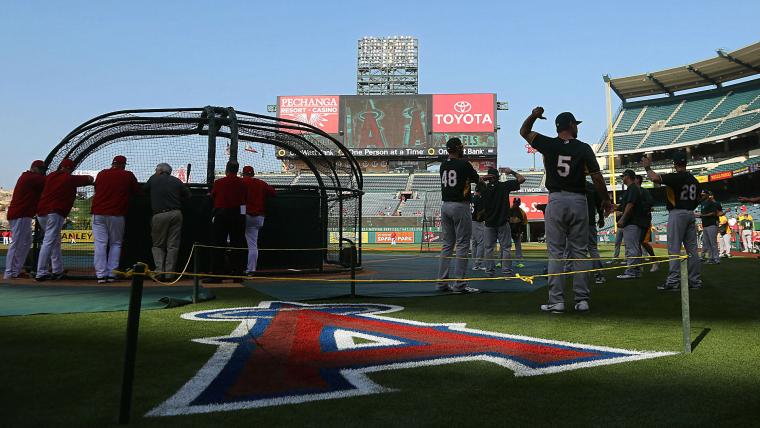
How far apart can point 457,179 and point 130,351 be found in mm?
5343

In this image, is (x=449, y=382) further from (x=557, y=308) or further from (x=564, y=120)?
(x=564, y=120)

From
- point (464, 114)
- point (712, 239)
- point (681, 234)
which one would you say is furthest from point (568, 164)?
point (464, 114)

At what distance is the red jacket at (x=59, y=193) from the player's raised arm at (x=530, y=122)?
706cm

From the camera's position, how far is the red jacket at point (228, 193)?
8180 millimetres

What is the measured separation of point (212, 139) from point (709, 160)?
5293 cm

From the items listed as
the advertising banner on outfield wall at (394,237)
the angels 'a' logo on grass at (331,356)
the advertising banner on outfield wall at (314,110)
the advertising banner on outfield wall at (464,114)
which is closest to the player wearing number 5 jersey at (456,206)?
the angels 'a' logo on grass at (331,356)

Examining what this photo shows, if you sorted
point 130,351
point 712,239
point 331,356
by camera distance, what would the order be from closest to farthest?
point 130,351 < point 331,356 < point 712,239

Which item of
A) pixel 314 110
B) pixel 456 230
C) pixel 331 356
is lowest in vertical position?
pixel 331 356

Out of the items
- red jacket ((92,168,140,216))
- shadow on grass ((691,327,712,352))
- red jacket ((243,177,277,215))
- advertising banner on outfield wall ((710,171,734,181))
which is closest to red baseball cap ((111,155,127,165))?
red jacket ((92,168,140,216))

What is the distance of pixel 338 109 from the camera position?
184 ft

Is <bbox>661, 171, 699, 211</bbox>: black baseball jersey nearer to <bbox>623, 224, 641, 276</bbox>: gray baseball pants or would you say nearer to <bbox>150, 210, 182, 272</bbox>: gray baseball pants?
<bbox>623, 224, 641, 276</bbox>: gray baseball pants

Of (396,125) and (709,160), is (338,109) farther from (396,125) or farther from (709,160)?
(709,160)

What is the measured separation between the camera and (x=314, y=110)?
56656 mm

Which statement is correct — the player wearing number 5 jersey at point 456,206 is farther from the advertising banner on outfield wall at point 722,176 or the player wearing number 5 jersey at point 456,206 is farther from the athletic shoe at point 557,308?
the advertising banner on outfield wall at point 722,176
